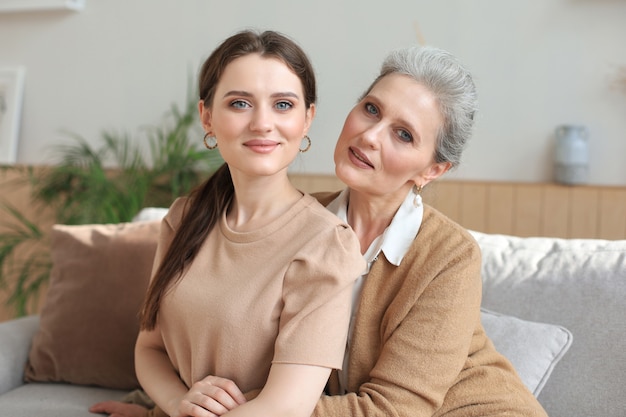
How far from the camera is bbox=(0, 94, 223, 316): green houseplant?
3312 millimetres

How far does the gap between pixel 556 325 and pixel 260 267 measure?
0.82 meters

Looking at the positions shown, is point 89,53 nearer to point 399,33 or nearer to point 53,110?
point 53,110

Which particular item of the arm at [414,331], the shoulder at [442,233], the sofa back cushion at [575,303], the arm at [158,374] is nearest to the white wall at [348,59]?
the sofa back cushion at [575,303]

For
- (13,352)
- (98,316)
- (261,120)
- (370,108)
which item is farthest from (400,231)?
(13,352)

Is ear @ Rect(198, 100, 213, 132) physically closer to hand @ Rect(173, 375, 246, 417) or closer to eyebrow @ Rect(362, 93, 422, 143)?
eyebrow @ Rect(362, 93, 422, 143)

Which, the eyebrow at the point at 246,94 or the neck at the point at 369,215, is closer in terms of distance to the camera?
the eyebrow at the point at 246,94

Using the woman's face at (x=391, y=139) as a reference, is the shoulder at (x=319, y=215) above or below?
below

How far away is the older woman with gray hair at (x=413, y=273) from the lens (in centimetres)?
144

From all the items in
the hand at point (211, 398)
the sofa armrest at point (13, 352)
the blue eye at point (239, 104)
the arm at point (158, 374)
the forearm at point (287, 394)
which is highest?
the blue eye at point (239, 104)

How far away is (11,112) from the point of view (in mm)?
3990

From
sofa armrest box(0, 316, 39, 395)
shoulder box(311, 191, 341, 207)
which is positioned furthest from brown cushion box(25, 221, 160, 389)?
shoulder box(311, 191, 341, 207)

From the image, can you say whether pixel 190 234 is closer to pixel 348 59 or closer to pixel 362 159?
pixel 362 159

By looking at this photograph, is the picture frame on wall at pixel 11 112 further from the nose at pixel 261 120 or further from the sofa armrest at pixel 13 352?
the nose at pixel 261 120

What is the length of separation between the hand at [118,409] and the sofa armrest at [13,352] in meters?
0.35
